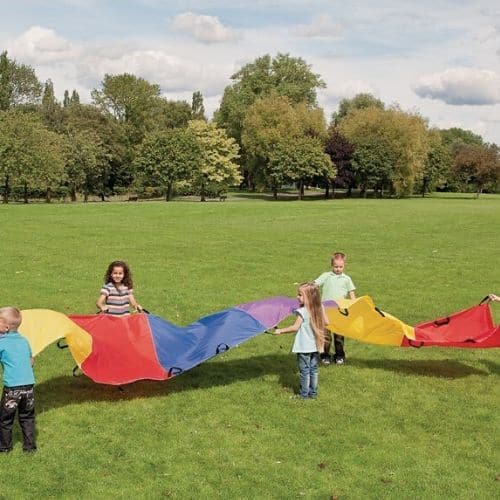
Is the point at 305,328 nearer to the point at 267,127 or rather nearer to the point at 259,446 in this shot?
the point at 259,446

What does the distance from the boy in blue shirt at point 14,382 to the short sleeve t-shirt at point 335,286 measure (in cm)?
567

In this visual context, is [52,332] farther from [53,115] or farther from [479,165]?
[479,165]

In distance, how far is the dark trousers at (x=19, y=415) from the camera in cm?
755

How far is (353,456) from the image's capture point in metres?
7.70

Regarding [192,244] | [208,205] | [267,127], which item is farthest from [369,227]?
[267,127]

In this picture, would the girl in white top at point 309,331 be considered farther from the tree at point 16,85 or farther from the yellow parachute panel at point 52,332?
the tree at point 16,85

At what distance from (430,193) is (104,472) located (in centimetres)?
10309

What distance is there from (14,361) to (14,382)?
0.26 metres

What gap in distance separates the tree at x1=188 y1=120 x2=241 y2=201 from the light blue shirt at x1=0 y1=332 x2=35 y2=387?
7094cm

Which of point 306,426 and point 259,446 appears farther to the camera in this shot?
point 306,426

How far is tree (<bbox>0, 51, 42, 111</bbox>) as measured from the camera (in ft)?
303

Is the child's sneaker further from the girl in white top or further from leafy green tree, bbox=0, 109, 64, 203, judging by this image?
leafy green tree, bbox=0, 109, 64, 203

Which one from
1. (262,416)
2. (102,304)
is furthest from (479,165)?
(262,416)

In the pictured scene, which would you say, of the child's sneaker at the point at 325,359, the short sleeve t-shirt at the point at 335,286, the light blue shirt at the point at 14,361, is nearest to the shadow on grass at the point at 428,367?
the child's sneaker at the point at 325,359
